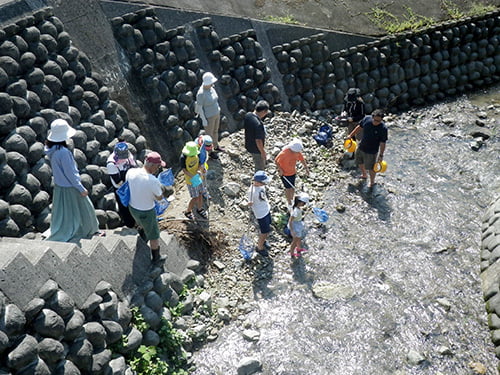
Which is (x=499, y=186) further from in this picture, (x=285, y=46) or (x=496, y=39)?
(x=496, y=39)

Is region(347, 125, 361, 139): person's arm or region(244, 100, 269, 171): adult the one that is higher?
region(244, 100, 269, 171): adult

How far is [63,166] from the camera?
7.62 m

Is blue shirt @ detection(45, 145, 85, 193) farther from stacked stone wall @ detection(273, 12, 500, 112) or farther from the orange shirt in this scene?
stacked stone wall @ detection(273, 12, 500, 112)

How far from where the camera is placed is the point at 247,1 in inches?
577

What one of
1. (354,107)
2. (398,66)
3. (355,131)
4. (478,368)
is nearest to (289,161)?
(355,131)

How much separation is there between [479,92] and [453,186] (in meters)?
5.90

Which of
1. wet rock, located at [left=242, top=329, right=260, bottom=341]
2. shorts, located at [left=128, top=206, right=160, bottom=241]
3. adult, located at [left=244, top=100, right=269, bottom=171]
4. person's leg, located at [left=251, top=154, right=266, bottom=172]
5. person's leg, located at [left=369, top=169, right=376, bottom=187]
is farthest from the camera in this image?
person's leg, located at [left=369, top=169, right=376, bottom=187]

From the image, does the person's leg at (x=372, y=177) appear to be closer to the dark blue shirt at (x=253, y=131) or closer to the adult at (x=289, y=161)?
the adult at (x=289, y=161)

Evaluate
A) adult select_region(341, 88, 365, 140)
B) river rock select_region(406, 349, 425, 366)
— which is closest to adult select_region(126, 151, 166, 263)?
river rock select_region(406, 349, 425, 366)

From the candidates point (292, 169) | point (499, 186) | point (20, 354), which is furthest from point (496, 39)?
point (20, 354)

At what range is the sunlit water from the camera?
8195 mm

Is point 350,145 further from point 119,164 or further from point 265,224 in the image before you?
point 119,164

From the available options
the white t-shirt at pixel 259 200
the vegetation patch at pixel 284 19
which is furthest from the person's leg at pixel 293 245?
the vegetation patch at pixel 284 19

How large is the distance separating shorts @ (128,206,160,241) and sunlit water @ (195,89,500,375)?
1919 mm
